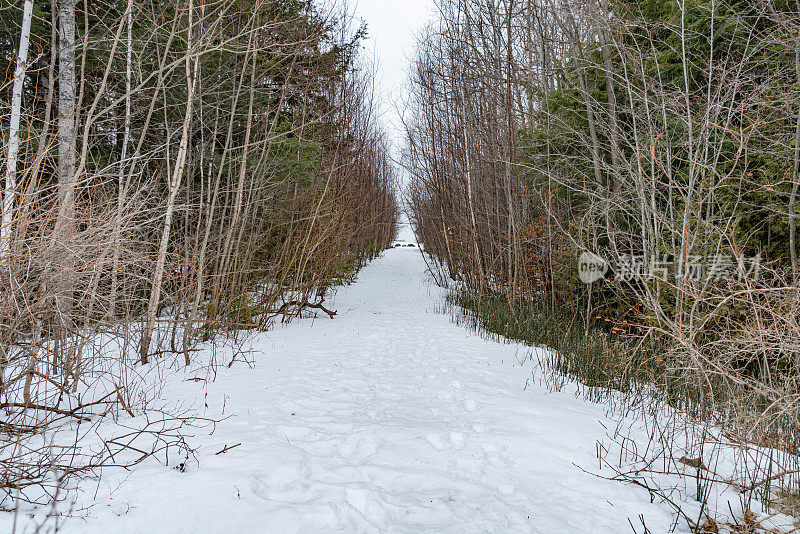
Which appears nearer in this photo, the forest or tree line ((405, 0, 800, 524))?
the forest

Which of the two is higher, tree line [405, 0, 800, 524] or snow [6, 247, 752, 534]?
tree line [405, 0, 800, 524]

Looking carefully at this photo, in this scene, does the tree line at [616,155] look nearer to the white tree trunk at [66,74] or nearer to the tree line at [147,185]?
the tree line at [147,185]

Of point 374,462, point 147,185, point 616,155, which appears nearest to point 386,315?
point 616,155

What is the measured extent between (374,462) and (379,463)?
1.4 inches

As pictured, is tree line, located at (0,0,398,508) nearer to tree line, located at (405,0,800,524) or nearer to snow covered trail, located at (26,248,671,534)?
snow covered trail, located at (26,248,671,534)

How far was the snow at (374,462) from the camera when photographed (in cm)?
197

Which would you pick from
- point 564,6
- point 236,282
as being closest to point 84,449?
point 236,282

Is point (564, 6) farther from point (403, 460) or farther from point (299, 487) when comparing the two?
point (299, 487)

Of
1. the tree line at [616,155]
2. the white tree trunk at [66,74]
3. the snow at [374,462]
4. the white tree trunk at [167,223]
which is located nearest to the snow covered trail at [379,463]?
the snow at [374,462]

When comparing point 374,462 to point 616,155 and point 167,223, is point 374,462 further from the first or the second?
point 616,155

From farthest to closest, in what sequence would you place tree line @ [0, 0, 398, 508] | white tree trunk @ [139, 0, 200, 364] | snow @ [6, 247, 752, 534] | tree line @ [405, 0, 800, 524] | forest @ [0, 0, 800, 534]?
tree line @ [405, 0, 800, 524], white tree trunk @ [139, 0, 200, 364], tree line @ [0, 0, 398, 508], forest @ [0, 0, 800, 534], snow @ [6, 247, 752, 534]

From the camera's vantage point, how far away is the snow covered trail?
197 cm

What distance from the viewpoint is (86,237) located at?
2727mm

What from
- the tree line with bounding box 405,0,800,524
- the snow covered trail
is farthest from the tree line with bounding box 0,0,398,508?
the tree line with bounding box 405,0,800,524
